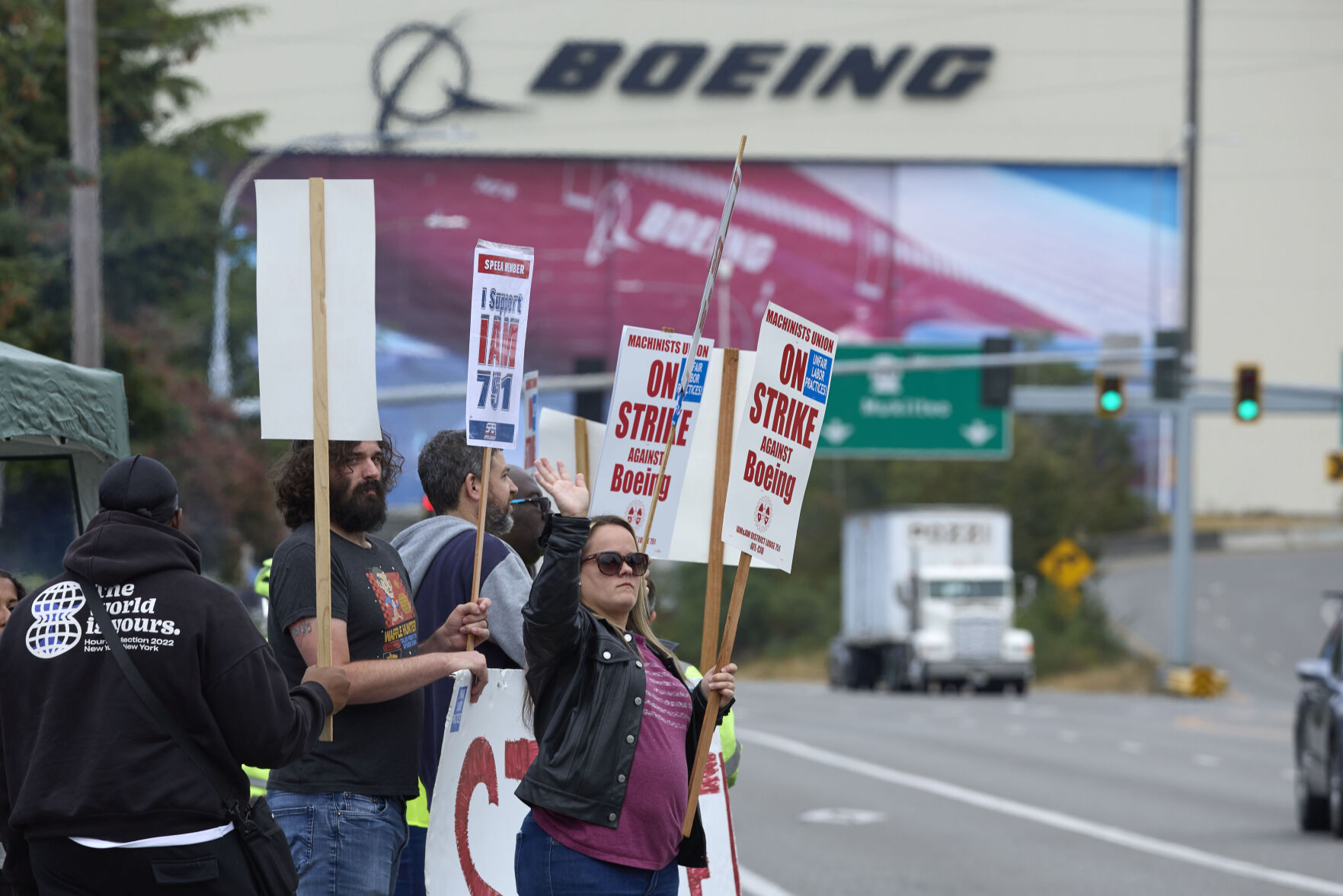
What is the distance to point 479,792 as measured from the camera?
20.2ft

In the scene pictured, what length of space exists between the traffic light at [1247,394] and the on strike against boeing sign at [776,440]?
24.2 meters

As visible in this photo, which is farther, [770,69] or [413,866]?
[770,69]

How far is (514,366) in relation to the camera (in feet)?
19.9

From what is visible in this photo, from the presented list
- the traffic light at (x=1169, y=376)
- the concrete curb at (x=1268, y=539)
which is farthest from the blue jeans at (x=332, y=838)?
the concrete curb at (x=1268, y=539)

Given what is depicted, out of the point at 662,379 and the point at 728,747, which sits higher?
the point at 662,379

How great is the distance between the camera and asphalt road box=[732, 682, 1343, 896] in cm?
1242

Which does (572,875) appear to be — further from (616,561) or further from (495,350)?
(495,350)

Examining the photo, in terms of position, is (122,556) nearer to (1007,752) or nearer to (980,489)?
(1007,752)

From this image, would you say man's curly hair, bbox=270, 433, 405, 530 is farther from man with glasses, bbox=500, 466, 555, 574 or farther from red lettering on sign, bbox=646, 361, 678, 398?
red lettering on sign, bbox=646, 361, 678, 398

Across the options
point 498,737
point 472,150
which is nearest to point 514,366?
point 498,737

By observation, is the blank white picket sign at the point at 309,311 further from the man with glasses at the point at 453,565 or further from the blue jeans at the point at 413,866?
the blue jeans at the point at 413,866

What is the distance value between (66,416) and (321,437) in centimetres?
149

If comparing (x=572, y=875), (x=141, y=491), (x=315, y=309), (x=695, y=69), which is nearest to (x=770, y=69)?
(x=695, y=69)

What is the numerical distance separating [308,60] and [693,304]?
1711 centimetres
